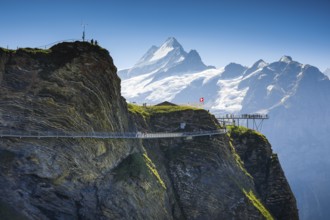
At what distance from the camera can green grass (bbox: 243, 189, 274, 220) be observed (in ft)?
518

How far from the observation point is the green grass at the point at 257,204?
518 feet

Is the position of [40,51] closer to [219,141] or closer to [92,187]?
[92,187]

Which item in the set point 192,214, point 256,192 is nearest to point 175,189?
point 192,214

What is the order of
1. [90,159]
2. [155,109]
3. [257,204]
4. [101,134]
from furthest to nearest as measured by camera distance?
[155,109], [257,204], [101,134], [90,159]

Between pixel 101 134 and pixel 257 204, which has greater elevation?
pixel 101 134

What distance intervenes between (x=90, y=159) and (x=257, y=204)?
204 feet

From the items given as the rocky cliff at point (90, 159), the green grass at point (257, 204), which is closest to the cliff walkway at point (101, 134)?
the rocky cliff at point (90, 159)

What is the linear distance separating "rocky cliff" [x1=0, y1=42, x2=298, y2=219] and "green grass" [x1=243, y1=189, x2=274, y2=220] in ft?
1.35

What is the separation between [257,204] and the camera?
160 m

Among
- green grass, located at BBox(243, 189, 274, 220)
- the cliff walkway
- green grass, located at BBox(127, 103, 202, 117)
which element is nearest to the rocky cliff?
green grass, located at BBox(243, 189, 274, 220)

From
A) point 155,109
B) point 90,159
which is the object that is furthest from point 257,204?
point 90,159

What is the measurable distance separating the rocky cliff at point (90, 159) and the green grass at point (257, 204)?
0.41m

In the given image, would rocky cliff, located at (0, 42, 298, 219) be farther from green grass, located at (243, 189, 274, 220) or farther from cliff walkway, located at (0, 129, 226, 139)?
cliff walkway, located at (0, 129, 226, 139)

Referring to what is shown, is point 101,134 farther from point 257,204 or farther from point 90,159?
point 257,204
